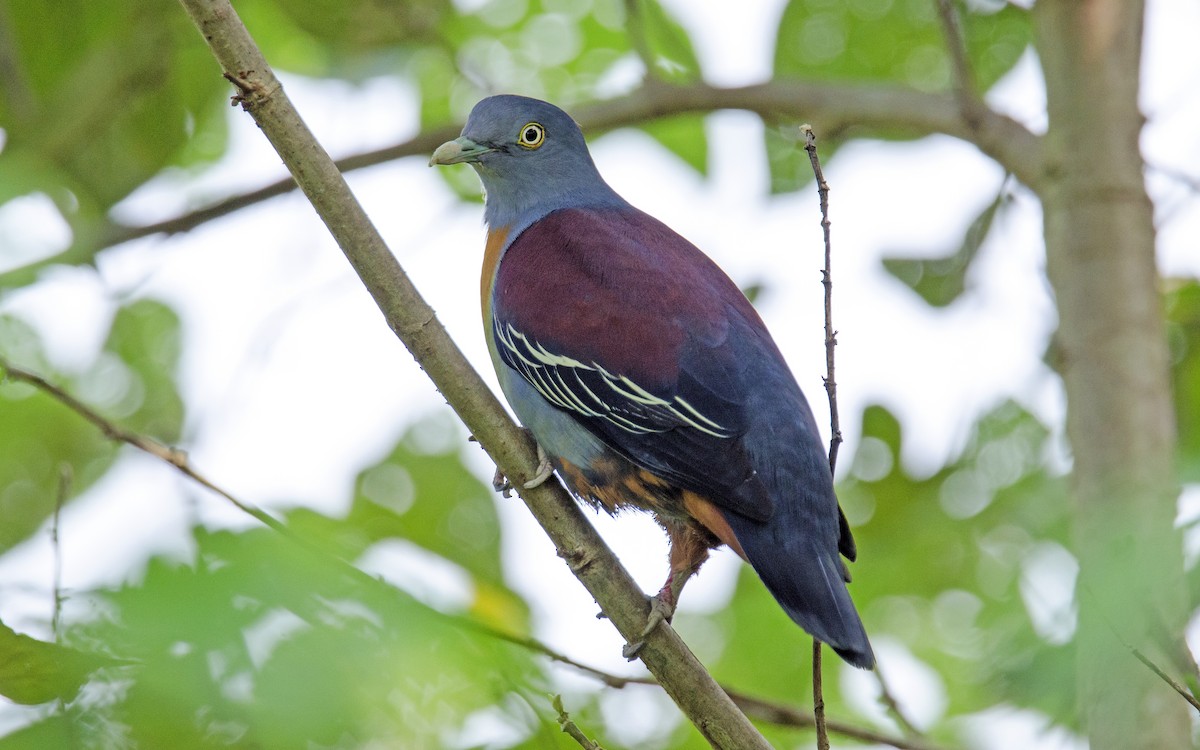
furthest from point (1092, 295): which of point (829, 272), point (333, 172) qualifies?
point (333, 172)

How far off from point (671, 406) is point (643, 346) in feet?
0.83

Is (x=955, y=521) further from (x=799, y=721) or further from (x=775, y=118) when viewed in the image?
(x=775, y=118)

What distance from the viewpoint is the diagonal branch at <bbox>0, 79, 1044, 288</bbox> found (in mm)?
5152

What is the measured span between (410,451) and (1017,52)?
3550mm

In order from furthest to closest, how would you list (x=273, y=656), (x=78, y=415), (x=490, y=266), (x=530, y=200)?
(x=78, y=415) → (x=530, y=200) → (x=490, y=266) → (x=273, y=656)

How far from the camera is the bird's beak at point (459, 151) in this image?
16.7 ft

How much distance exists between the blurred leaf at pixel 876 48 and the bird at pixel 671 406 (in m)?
1.79

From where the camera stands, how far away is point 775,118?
5703mm

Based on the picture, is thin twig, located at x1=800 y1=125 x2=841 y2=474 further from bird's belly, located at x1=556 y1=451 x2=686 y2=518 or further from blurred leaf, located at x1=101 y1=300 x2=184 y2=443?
blurred leaf, located at x1=101 y1=300 x2=184 y2=443

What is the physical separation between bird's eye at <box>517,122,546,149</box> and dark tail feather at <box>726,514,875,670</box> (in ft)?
7.23

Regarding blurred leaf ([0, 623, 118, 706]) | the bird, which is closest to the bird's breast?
the bird

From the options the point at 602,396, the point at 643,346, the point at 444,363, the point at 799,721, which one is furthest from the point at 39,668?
the point at 799,721

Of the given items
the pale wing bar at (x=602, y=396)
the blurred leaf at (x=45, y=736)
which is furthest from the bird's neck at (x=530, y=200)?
the blurred leaf at (x=45, y=736)

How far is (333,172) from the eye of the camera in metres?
3.38
